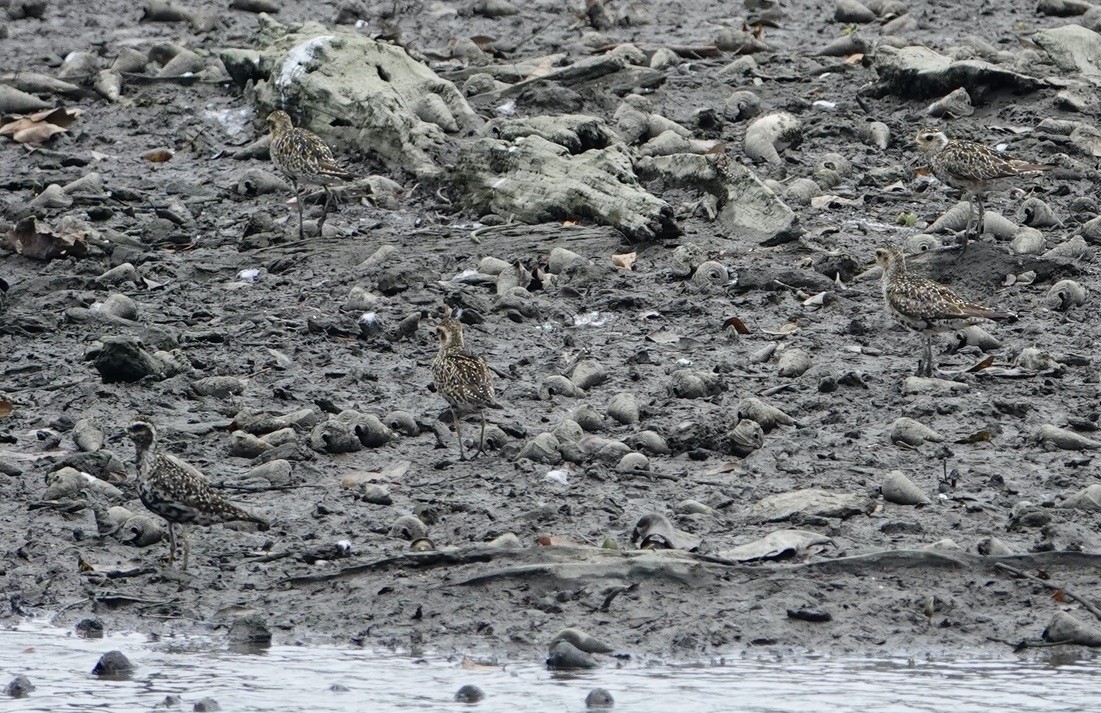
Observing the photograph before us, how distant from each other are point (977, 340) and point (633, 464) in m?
3.34

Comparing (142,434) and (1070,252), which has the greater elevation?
(142,434)

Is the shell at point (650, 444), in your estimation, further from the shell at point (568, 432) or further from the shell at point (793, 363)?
the shell at point (793, 363)

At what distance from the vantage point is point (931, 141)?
14531 mm

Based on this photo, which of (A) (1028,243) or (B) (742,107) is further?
(B) (742,107)

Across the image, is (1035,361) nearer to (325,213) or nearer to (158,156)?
(325,213)

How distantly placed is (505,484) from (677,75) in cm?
886

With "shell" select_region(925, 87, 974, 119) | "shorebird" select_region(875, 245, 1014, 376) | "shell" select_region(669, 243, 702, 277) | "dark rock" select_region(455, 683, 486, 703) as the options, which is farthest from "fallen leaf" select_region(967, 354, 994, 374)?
"shell" select_region(925, 87, 974, 119)

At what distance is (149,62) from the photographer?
18.5m

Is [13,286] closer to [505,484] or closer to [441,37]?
[505,484]

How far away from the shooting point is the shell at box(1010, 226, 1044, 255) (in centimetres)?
1306

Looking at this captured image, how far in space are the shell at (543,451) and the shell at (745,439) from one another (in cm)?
113

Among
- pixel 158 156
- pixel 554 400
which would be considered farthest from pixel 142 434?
pixel 158 156

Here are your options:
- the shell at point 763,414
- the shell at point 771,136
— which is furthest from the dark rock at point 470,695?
the shell at point 771,136

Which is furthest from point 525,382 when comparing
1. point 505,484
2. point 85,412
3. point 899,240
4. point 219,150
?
point 219,150
